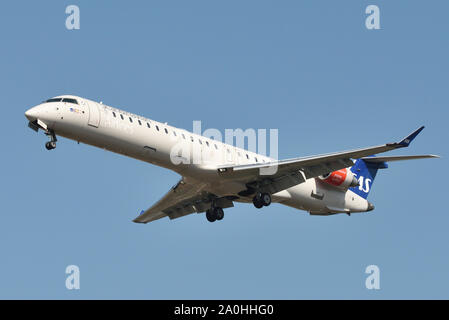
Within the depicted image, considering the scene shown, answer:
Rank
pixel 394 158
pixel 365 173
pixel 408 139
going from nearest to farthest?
1. pixel 408 139
2. pixel 394 158
3. pixel 365 173

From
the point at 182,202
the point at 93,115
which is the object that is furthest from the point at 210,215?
the point at 93,115

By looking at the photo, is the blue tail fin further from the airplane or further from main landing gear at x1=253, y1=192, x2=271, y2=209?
main landing gear at x1=253, y1=192, x2=271, y2=209

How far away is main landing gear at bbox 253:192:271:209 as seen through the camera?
88.4ft

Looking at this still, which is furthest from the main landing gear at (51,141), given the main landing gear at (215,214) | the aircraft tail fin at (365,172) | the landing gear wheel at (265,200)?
the aircraft tail fin at (365,172)

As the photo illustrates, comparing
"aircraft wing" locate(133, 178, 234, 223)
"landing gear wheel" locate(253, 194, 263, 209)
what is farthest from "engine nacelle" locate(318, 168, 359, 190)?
"aircraft wing" locate(133, 178, 234, 223)

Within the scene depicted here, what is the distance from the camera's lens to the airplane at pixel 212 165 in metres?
23.9

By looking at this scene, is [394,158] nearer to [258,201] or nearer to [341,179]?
[341,179]

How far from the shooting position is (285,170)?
26.5m

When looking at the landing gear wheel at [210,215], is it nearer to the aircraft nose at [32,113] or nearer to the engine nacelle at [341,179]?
the engine nacelle at [341,179]

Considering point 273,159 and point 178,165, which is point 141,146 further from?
point 273,159

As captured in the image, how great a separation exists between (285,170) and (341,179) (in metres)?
3.54

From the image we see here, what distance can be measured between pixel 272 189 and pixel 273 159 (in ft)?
7.41

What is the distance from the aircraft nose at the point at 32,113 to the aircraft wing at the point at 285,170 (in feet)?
20.9

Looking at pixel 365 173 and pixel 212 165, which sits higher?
pixel 365 173
